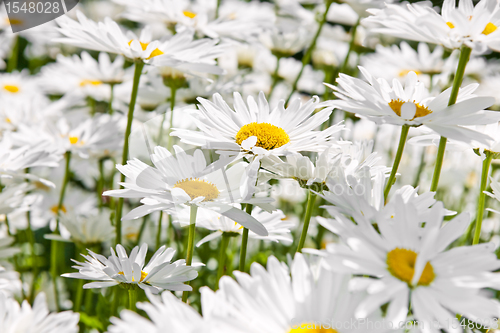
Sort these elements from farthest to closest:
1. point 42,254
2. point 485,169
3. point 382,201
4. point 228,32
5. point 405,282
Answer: point 42,254, point 228,32, point 485,169, point 382,201, point 405,282

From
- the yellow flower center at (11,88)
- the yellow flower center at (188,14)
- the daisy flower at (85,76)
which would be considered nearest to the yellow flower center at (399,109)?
the yellow flower center at (188,14)

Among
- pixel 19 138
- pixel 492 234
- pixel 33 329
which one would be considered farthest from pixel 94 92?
pixel 492 234

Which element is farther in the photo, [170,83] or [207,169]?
[170,83]

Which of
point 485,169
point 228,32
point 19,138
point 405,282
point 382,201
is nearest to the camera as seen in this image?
point 405,282

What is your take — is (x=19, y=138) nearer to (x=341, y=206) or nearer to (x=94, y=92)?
(x=94, y=92)

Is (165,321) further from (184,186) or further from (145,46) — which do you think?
(145,46)

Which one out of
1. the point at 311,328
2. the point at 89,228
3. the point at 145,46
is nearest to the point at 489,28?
the point at 311,328

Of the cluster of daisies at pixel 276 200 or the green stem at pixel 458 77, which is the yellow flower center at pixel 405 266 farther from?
the green stem at pixel 458 77
